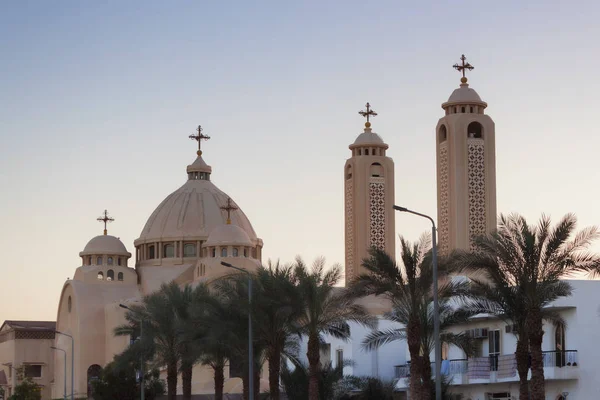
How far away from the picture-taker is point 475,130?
193ft

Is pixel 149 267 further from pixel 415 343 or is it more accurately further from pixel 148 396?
pixel 415 343

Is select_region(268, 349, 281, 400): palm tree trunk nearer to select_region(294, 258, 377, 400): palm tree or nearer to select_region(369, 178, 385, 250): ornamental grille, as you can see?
select_region(294, 258, 377, 400): palm tree

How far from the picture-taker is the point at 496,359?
3884 cm

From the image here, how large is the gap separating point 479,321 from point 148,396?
752 inches

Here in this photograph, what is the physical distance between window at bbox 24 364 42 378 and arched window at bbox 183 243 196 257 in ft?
43.7

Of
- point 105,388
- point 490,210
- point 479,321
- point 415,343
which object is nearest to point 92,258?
point 105,388

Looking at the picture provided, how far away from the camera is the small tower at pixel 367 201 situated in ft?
221

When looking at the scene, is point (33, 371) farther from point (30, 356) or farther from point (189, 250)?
point (189, 250)

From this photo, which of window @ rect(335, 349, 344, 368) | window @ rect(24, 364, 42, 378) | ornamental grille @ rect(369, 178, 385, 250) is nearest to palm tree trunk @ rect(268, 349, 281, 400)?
window @ rect(335, 349, 344, 368)

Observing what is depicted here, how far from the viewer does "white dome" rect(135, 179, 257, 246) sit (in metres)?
81.8

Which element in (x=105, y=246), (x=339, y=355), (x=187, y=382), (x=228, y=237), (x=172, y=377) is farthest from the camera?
(x=105, y=246)

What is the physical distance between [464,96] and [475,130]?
1.71 m

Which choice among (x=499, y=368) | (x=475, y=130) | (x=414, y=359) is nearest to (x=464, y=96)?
(x=475, y=130)

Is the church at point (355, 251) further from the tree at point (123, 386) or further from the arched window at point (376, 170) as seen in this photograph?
the tree at point (123, 386)
